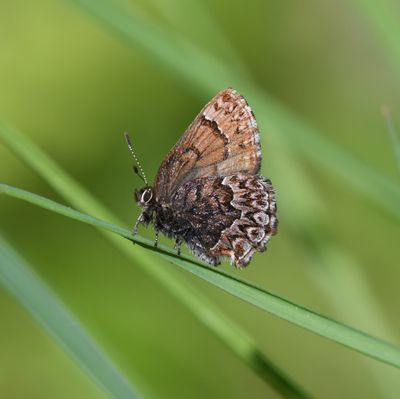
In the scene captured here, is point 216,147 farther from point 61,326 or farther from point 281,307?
point 61,326

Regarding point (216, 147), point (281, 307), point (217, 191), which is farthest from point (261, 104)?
point (281, 307)

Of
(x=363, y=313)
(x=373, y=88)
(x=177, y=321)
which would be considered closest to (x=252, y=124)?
(x=363, y=313)

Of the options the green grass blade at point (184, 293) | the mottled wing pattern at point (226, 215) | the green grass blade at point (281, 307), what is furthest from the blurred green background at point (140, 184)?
the green grass blade at point (281, 307)

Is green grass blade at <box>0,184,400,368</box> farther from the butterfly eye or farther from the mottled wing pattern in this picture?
the butterfly eye

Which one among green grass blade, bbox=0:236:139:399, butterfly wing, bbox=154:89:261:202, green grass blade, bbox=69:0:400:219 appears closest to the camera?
green grass blade, bbox=0:236:139:399

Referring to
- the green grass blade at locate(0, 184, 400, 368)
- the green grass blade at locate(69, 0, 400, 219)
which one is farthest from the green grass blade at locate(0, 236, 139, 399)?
the green grass blade at locate(69, 0, 400, 219)

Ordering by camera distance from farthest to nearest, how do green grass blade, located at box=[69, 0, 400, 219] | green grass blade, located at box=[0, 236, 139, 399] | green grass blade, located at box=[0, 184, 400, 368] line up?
green grass blade, located at box=[69, 0, 400, 219] < green grass blade, located at box=[0, 184, 400, 368] < green grass blade, located at box=[0, 236, 139, 399]

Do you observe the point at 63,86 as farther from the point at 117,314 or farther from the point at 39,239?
the point at 117,314
